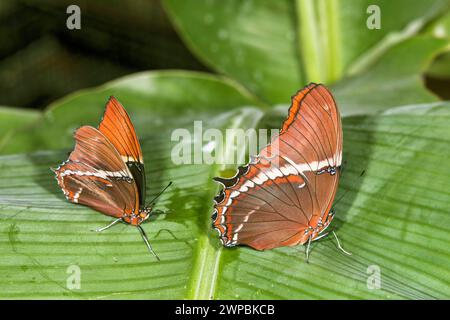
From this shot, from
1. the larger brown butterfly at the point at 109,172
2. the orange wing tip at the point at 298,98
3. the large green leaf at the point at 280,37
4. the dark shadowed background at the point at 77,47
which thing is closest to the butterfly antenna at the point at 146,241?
the larger brown butterfly at the point at 109,172

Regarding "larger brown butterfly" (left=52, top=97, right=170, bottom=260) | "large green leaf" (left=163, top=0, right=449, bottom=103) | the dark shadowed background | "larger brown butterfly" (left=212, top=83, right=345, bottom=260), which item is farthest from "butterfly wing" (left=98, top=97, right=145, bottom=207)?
the dark shadowed background

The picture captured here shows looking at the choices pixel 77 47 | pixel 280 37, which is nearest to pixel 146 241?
pixel 280 37

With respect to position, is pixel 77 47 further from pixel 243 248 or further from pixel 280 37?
pixel 243 248

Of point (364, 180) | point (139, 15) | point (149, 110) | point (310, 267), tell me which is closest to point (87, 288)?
point (310, 267)

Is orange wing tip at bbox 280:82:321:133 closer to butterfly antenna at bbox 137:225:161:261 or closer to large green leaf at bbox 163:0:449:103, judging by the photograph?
butterfly antenna at bbox 137:225:161:261
